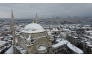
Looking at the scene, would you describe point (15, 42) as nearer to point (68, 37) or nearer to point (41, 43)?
point (41, 43)

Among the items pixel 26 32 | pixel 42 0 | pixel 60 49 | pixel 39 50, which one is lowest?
pixel 60 49

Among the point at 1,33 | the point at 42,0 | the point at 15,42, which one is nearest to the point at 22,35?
the point at 15,42

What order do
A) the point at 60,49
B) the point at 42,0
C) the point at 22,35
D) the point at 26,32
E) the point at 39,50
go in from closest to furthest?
the point at 42,0, the point at 39,50, the point at 26,32, the point at 22,35, the point at 60,49

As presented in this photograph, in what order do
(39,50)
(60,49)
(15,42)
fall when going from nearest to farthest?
(39,50) < (15,42) < (60,49)

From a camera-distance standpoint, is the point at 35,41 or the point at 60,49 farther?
the point at 60,49

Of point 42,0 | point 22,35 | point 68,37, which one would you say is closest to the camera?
point 42,0

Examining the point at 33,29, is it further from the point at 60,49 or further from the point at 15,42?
the point at 60,49

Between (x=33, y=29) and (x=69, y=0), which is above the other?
(x=69, y=0)

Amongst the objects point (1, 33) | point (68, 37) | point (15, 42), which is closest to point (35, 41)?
point (15, 42)

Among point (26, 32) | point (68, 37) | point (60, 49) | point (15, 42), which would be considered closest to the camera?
point (26, 32)
